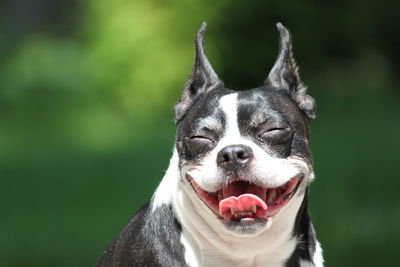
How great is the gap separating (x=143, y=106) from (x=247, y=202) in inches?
445

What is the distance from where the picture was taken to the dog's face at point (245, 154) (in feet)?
18.4

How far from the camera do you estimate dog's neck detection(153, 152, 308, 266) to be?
5.81 meters

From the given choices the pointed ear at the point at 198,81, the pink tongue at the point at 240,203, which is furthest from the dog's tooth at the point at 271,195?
the pointed ear at the point at 198,81

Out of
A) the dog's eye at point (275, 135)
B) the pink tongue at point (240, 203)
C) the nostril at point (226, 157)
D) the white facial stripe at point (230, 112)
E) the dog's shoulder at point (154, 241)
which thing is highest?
the white facial stripe at point (230, 112)

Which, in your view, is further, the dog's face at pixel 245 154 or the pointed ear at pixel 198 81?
the pointed ear at pixel 198 81

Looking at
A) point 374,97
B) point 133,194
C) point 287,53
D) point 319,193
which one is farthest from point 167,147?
point 287,53

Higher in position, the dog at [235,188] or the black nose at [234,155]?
the black nose at [234,155]

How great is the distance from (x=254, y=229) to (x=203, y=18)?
1138 cm

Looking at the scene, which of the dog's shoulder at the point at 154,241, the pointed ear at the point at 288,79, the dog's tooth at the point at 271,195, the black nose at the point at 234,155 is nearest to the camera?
the black nose at the point at 234,155

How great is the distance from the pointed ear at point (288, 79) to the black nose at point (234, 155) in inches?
30.5

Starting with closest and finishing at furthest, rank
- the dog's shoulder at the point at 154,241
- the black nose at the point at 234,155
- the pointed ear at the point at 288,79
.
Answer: the black nose at the point at 234,155 → the dog's shoulder at the point at 154,241 → the pointed ear at the point at 288,79

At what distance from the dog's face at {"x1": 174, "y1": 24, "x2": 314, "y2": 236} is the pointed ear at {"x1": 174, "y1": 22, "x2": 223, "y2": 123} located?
111 mm

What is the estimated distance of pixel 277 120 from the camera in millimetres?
5855

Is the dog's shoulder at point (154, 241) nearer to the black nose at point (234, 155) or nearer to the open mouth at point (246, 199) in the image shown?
the open mouth at point (246, 199)
